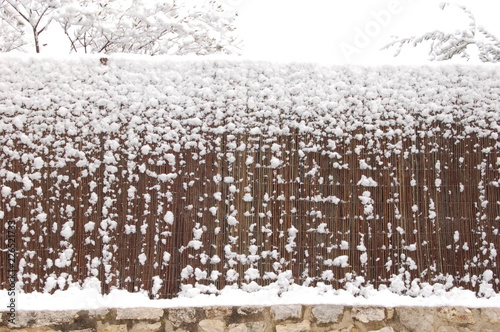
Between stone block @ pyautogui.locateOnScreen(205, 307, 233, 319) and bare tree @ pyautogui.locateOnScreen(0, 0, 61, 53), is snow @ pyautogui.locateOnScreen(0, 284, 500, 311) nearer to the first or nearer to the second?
stone block @ pyautogui.locateOnScreen(205, 307, 233, 319)

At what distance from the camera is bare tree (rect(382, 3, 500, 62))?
4.63 meters

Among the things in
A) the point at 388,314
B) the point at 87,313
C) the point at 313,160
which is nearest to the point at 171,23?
the point at 313,160

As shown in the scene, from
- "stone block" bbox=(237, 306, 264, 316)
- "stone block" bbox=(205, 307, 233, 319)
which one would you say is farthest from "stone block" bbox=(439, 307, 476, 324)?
"stone block" bbox=(205, 307, 233, 319)

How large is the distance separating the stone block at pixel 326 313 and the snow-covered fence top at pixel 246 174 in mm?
161

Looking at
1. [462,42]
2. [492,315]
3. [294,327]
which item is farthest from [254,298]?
[462,42]

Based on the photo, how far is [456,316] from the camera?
2867 mm

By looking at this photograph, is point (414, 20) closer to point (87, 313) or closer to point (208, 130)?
point (208, 130)

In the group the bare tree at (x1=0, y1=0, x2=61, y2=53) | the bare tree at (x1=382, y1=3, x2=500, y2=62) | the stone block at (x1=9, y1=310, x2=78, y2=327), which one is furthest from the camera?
the bare tree at (x1=0, y1=0, x2=61, y2=53)

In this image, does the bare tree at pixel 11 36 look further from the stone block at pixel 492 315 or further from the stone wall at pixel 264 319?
the stone block at pixel 492 315

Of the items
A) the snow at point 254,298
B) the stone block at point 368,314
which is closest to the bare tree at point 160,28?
the snow at point 254,298

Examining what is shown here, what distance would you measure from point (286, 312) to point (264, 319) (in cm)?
15

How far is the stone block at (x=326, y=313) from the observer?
283cm

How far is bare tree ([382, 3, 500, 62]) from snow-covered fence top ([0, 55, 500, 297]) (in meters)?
1.94

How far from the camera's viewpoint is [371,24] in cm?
518
